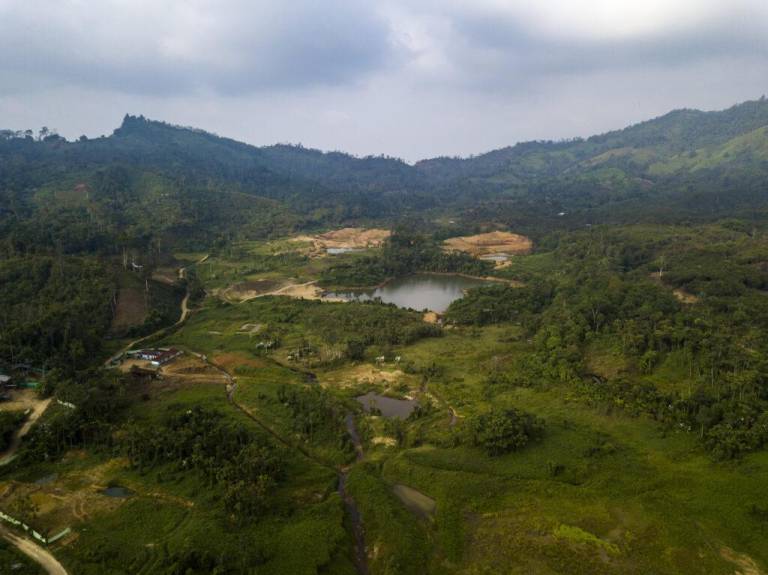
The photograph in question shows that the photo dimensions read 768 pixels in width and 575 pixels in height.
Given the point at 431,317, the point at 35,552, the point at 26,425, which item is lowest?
the point at 431,317

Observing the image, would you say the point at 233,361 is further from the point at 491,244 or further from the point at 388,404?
the point at 491,244

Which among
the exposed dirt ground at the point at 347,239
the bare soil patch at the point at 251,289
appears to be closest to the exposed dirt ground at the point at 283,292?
the bare soil patch at the point at 251,289

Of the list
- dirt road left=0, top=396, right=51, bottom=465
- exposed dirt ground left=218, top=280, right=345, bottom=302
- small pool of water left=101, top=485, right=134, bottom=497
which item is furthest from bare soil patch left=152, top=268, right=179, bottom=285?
small pool of water left=101, top=485, right=134, bottom=497

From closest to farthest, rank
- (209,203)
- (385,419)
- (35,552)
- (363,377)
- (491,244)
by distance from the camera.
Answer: (35,552), (385,419), (363,377), (491,244), (209,203)

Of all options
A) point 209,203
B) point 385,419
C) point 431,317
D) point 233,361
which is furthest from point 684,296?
point 209,203

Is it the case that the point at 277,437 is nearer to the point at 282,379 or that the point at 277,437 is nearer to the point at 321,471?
the point at 321,471

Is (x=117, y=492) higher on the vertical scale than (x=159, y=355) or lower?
lower
